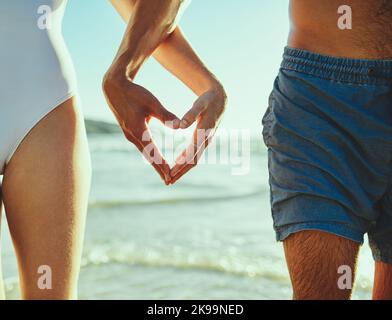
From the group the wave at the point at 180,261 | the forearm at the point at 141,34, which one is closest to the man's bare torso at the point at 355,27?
the forearm at the point at 141,34

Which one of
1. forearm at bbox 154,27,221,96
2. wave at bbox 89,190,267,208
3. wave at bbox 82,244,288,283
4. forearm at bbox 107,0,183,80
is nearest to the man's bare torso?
forearm at bbox 154,27,221,96

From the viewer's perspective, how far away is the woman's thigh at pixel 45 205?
6.14 ft

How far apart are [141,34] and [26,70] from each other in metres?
0.41

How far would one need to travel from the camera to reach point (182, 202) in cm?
933

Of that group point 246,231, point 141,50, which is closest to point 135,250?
point 246,231

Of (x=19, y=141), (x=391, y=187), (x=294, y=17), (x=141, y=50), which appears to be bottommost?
(x=391, y=187)

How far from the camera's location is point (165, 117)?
1.56 metres

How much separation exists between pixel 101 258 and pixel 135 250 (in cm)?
38

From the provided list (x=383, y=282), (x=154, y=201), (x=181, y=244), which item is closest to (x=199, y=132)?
(x=383, y=282)

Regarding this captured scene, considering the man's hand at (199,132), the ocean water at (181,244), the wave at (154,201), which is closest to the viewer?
the man's hand at (199,132)

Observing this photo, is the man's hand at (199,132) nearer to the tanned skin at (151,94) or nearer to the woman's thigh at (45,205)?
the tanned skin at (151,94)

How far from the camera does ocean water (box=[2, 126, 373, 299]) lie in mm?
5367

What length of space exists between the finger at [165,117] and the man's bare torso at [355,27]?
0.69 m

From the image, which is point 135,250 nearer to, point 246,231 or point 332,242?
point 246,231
